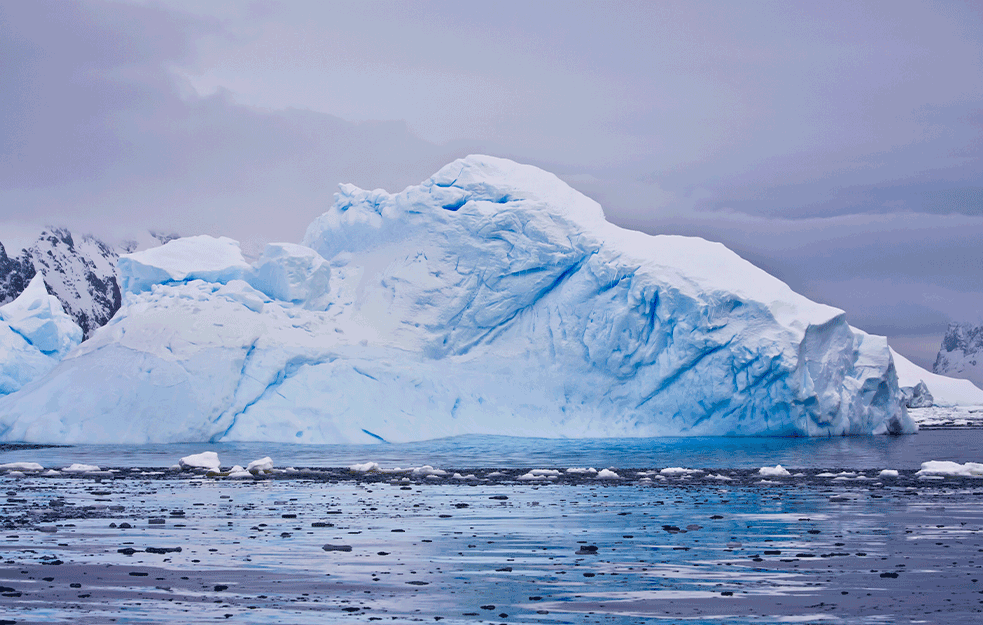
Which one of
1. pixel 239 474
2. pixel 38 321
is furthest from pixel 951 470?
pixel 38 321

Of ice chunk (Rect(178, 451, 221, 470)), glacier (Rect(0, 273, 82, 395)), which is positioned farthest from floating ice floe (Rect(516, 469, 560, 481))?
glacier (Rect(0, 273, 82, 395))

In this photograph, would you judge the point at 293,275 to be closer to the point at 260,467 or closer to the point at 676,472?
the point at 260,467

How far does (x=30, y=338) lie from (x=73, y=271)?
52.0 metres

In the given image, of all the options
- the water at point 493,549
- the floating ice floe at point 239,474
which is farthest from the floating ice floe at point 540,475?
the floating ice floe at point 239,474

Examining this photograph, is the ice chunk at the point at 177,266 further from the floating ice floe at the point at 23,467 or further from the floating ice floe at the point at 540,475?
the floating ice floe at the point at 540,475

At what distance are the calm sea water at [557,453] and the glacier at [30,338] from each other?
1380 cm

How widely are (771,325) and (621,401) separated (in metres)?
5.79

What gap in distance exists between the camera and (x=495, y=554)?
9.62m

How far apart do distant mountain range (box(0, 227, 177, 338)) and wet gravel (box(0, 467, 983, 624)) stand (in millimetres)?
77012

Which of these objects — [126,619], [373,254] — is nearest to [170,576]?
[126,619]

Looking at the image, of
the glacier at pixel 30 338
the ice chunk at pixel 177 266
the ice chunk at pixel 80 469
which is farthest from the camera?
→ the glacier at pixel 30 338

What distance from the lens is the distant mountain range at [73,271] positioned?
85.6 m

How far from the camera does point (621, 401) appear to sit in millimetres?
34281

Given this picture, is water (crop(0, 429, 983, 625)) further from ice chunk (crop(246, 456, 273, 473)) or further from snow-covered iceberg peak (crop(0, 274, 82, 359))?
snow-covered iceberg peak (crop(0, 274, 82, 359))
